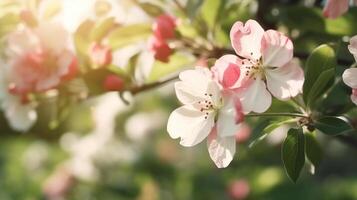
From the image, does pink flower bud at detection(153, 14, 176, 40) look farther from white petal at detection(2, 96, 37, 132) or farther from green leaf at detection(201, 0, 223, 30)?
white petal at detection(2, 96, 37, 132)

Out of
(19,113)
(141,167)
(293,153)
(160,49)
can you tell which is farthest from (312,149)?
(141,167)

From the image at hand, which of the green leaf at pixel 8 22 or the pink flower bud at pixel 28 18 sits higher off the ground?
the pink flower bud at pixel 28 18

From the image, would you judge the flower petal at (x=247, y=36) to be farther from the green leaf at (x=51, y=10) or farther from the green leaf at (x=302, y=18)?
the green leaf at (x=51, y=10)

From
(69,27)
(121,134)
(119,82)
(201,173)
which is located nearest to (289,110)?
(119,82)

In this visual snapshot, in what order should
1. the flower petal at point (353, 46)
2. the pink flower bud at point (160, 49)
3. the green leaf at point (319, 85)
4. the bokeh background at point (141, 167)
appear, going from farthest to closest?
the bokeh background at point (141, 167)
the pink flower bud at point (160, 49)
the green leaf at point (319, 85)
the flower petal at point (353, 46)

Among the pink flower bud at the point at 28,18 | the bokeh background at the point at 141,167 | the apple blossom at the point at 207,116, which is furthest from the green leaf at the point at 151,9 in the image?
the bokeh background at the point at 141,167

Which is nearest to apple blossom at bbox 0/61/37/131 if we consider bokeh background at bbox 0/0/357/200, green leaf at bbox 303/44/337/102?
green leaf at bbox 303/44/337/102

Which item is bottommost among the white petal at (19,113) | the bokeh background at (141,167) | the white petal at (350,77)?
the bokeh background at (141,167)
